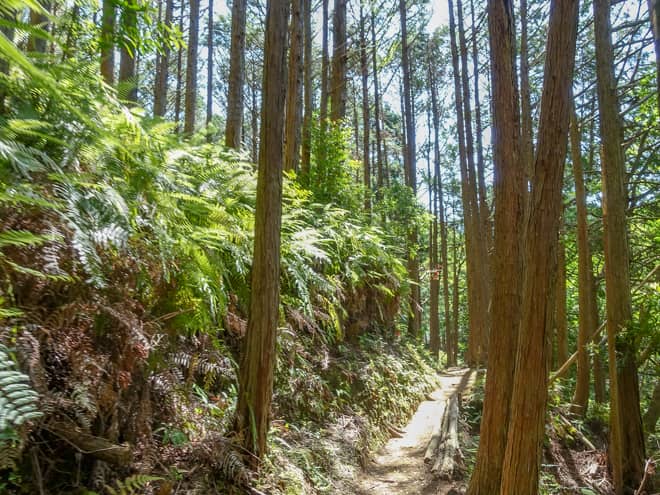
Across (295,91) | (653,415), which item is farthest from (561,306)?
(295,91)

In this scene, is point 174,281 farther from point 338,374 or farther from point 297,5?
point 297,5

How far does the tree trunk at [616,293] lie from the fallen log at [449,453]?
2230 mm

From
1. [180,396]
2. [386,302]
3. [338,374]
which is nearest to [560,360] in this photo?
[386,302]

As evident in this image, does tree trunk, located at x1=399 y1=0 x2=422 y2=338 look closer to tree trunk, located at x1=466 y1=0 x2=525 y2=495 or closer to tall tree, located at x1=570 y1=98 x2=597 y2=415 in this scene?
tall tree, located at x1=570 y1=98 x2=597 y2=415

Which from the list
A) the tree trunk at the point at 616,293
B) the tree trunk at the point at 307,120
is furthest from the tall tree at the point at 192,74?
the tree trunk at the point at 616,293

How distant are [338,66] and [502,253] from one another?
8.24 metres

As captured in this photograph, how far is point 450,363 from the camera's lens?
Answer: 2248cm

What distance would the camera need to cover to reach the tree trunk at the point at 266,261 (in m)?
3.16

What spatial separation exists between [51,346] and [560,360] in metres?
11.9

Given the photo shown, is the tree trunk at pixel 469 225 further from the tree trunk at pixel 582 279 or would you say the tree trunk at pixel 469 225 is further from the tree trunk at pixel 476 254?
the tree trunk at pixel 582 279

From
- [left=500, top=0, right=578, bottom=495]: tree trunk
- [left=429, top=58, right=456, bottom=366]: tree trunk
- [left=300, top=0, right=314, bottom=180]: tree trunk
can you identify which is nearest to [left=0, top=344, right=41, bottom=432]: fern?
[left=500, top=0, right=578, bottom=495]: tree trunk

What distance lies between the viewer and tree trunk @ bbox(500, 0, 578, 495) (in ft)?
10.1

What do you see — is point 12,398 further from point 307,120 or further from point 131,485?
point 307,120

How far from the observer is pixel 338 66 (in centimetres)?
1079
